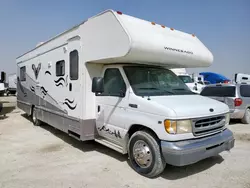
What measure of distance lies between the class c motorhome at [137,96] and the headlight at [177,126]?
0.02 metres

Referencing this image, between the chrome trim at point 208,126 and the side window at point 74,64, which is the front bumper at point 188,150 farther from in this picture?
the side window at point 74,64

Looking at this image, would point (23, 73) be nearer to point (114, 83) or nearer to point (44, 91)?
point (44, 91)

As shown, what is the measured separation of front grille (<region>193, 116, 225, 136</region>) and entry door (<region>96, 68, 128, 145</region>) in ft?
4.78

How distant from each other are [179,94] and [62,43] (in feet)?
11.9

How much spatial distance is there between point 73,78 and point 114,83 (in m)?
1.38

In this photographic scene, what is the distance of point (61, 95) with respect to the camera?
21.4 ft

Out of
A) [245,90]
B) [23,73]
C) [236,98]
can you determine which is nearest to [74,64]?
[23,73]

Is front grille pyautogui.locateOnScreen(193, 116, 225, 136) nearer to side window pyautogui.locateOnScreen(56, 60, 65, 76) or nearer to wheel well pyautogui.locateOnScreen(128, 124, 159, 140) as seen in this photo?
wheel well pyautogui.locateOnScreen(128, 124, 159, 140)

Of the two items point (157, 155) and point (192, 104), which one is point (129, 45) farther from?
point (157, 155)

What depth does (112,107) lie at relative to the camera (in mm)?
4984

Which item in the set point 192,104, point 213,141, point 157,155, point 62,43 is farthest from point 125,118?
point 62,43

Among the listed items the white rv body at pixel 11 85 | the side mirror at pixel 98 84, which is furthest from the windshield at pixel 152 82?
the white rv body at pixel 11 85

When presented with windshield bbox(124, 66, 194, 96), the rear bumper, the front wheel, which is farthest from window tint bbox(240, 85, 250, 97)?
the front wheel

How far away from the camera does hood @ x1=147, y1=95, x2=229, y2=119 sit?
3.86 metres
